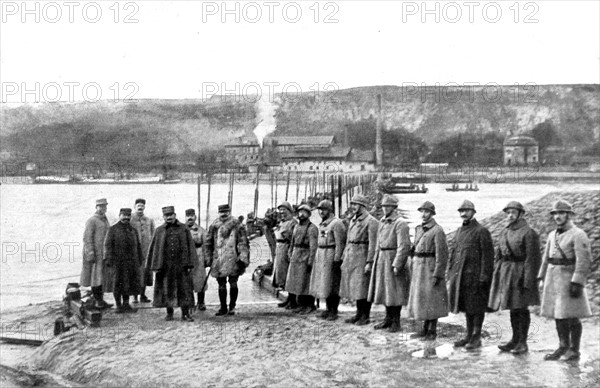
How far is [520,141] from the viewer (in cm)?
823

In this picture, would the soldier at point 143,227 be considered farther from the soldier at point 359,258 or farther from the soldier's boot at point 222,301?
the soldier at point 359,258

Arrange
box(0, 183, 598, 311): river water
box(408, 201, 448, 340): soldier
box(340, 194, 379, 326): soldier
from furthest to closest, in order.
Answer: box(0, 183, 598, 311): river water < box(340, 194, 379, 326): soldier < box(408, 201, 448, 340): soldier

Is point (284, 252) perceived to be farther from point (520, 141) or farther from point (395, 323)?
point (520, 141)

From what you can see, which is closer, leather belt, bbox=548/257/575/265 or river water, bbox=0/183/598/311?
leather belt, bbox=548/257/575/265

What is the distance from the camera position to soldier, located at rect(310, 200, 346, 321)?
7.82 metres

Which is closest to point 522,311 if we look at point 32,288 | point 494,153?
point 494,153

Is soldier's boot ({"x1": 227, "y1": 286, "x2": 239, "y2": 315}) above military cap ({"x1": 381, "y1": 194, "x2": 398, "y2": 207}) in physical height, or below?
below

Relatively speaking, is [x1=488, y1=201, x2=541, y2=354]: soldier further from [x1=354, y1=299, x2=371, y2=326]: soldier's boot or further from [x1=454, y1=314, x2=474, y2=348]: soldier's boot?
[x1=354, y1=299, x2=371, y2=326]: soldier's boot

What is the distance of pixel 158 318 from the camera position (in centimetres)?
809

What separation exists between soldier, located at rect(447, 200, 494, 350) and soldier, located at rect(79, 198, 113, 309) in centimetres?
520

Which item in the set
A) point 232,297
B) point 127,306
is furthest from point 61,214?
point 232,297

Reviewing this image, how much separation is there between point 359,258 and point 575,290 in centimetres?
275

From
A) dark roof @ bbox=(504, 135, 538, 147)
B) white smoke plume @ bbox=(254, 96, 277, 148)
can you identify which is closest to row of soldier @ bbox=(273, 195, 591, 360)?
white smoke plume @ bbox=(254, 96, 277, 148)

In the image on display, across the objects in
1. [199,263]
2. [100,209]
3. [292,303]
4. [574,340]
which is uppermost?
[100,209]
